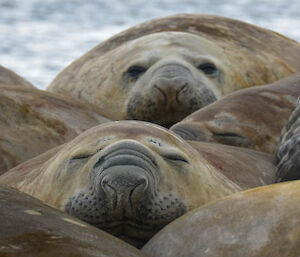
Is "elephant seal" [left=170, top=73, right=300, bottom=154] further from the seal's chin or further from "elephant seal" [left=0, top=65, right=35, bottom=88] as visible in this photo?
"elephant seal" [left=0, top=65, right=35, bottom=88]

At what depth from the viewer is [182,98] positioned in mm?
6562

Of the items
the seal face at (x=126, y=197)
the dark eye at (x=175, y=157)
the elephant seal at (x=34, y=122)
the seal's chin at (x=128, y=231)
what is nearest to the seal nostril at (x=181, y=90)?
the elephant seal at (x=34, y=122)

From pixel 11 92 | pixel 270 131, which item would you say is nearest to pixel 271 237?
pixel 270 131

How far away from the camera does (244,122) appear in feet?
17.6

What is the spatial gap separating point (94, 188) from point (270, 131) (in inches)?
86.7

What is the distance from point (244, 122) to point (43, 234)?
3.06 meters

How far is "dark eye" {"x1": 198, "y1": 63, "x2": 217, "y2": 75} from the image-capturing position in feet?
24.5

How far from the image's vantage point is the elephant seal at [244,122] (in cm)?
532

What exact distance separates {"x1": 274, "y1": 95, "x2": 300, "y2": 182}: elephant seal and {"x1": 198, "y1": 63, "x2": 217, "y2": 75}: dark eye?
2.91 metres

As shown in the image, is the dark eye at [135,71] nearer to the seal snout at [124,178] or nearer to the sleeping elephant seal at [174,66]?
the sleeping elephant seal at [174,66]

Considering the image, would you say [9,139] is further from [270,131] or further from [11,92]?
[270,131]

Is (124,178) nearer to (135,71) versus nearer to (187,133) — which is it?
(187,133)

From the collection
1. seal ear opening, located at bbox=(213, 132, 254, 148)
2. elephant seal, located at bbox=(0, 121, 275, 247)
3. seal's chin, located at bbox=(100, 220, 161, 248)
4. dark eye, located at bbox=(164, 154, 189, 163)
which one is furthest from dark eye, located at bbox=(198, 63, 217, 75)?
seal's chin, located at bbox=(100, 220, 161, 248)

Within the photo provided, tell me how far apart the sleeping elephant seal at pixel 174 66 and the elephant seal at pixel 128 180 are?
2662 millimetres
